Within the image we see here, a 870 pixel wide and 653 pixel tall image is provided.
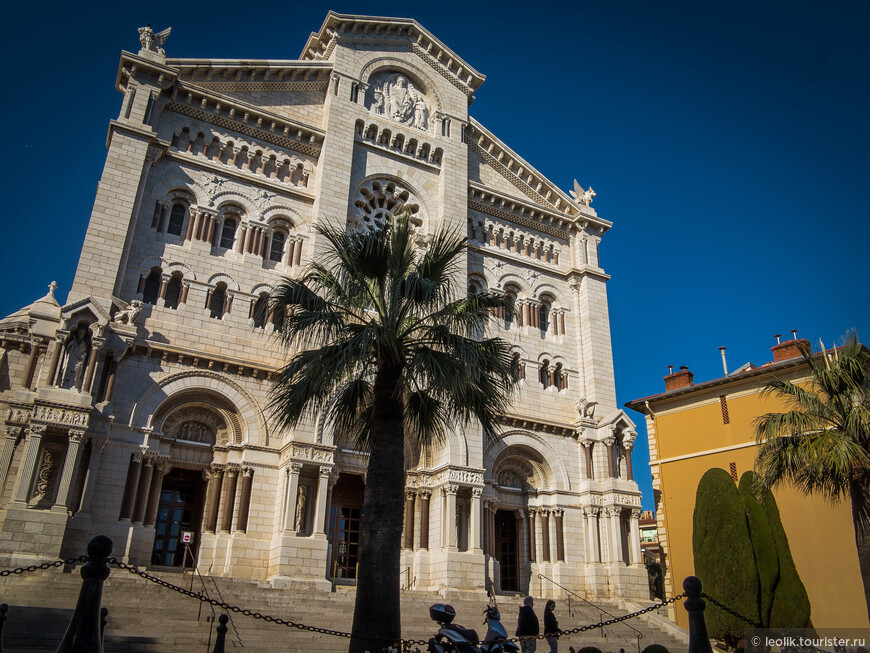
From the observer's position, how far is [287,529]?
20750mm

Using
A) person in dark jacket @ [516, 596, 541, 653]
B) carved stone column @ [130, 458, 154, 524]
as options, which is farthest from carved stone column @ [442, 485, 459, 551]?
carved stone column @ [130, 458, 154, 524]

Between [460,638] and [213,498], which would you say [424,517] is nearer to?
[213,498]

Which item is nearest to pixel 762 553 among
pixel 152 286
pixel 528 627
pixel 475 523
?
pixel 475 523

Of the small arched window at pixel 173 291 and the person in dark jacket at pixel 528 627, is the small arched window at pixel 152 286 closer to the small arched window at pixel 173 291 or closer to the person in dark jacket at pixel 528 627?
the small arched window at pixel 173 291

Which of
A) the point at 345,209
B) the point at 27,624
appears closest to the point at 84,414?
the point at 27,624

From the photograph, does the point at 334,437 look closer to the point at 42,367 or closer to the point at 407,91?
the point at 42,367

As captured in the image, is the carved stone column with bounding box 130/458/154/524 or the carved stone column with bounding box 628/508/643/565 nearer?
the carved stone column with bounding box 130/458/154/524

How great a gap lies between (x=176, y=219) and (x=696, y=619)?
21.4 meters

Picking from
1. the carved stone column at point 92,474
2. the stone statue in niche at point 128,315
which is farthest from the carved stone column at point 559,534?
the stone statue in niche at point 128,315

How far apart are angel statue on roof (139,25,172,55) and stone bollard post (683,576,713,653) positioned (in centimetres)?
2451

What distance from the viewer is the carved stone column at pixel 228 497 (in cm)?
2134

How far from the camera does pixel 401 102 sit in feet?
100

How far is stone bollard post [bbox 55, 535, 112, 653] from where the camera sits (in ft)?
23.7

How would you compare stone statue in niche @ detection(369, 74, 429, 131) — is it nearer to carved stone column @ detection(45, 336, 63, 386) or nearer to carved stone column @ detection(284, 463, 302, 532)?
carved stone column @ detection(284, 463, 302, 532)
